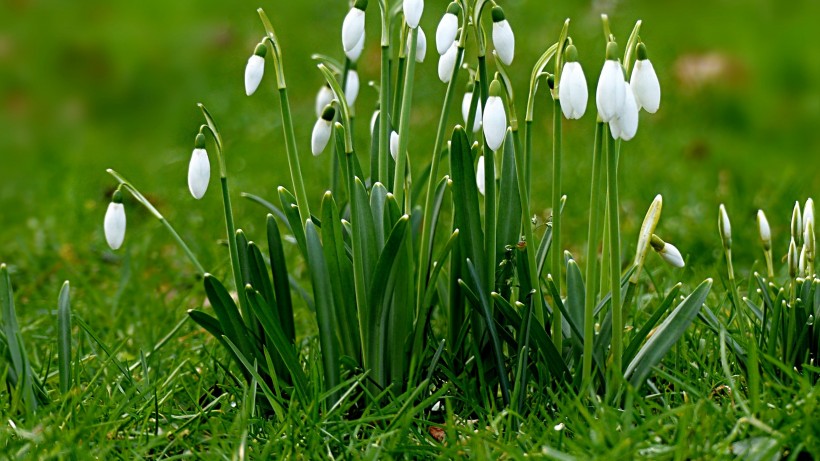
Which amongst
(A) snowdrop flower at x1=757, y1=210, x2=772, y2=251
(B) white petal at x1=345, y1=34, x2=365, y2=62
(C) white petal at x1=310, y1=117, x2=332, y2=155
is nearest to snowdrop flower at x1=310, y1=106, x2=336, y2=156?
(C) white petal at x1=310, y1=117, x2=332, y2=155

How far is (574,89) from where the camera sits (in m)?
1.80

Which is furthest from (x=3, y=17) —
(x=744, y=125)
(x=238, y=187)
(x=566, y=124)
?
(x=744, y=125)

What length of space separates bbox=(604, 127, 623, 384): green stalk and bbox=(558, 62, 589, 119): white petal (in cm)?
16

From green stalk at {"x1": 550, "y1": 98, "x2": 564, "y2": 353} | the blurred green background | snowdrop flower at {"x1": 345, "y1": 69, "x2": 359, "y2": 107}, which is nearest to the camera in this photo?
green stalk at {"x1": 550, "y1": 98, "x2": 564, "y2": 353}

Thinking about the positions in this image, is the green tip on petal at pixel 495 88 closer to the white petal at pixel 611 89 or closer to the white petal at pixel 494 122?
the white petal at pixel 494 122

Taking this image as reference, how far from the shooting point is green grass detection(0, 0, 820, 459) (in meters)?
1.99

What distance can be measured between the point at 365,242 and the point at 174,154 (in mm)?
3715

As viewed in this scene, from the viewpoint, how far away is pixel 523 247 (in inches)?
86.5

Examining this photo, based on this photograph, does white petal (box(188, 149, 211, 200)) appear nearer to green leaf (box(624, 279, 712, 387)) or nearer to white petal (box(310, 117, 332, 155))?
white petal (box(310, 117, 332, 155))

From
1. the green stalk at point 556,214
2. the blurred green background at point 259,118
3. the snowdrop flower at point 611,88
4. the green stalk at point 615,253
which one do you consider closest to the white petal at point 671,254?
the green stalk at point 615,253

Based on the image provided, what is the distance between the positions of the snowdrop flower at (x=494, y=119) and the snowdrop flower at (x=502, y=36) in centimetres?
11

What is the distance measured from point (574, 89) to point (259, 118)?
4.35m

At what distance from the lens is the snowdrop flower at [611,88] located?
174 centimetres

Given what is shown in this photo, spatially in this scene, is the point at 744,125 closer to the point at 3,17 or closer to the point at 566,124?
the point at 566,124
